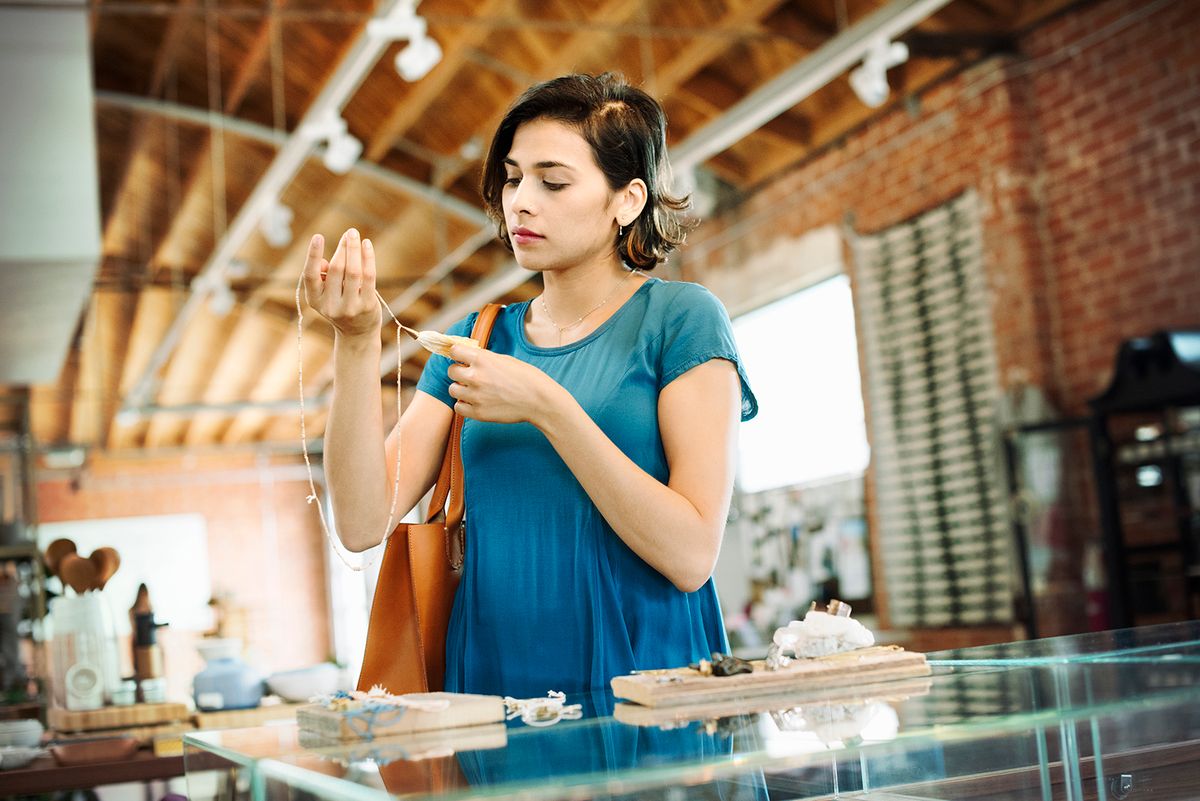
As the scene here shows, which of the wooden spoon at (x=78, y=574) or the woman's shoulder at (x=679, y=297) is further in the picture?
the wooden spoon at (x=78, y=574)

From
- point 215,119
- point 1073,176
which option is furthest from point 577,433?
point 215,119

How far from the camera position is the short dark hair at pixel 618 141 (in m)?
1.47

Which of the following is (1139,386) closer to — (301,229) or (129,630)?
(129,630)

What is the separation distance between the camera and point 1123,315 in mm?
5934

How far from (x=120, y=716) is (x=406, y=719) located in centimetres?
272

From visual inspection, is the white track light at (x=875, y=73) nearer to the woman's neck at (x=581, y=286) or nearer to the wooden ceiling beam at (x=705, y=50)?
the wooden ceiling beam at (x=705, y=50)

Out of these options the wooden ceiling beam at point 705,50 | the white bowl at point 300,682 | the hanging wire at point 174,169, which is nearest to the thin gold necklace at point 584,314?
the white bowl at point 300,682

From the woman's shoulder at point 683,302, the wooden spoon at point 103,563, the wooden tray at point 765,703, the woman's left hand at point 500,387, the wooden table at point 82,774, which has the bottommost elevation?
the wooden table at point 82,774

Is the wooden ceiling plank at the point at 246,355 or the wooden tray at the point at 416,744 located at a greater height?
the wooden ceiling plank at the point at 246,355

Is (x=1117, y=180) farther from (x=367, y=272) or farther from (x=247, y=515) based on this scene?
(x=247, y=515)

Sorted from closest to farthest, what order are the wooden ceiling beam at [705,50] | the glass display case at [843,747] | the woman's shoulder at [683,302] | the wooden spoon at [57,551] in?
1. the glass display case at [843,747]
2. the woman's shoulder at [683,302]
3. the wooden spoon at [57,551]
4. the wooden ceiling beam at [705,50]

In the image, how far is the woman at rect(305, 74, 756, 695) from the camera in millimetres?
1312

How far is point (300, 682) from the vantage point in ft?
12.7

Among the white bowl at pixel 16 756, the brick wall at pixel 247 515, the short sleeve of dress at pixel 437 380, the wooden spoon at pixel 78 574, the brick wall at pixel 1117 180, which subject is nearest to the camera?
the short sleeve of dress at pixel 437 380
